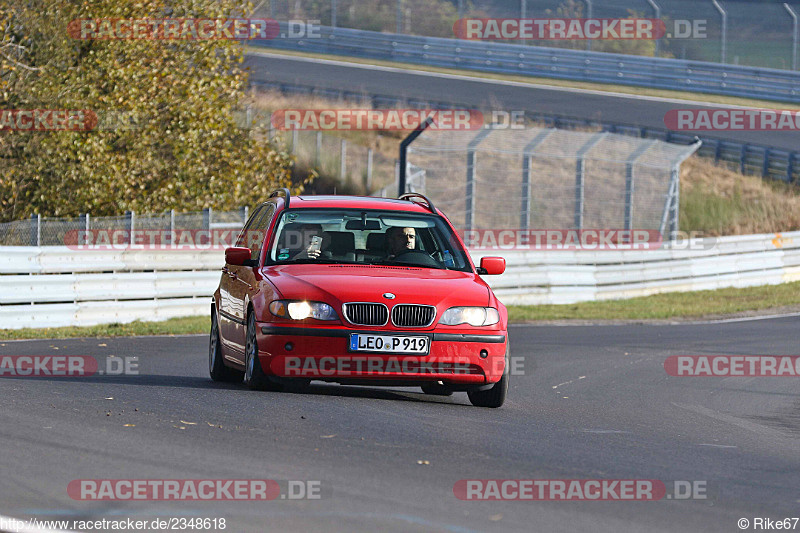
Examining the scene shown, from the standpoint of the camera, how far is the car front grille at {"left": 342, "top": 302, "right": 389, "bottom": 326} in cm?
905

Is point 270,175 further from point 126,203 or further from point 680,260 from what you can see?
point 680,260

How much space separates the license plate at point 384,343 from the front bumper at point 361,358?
0.10 ft

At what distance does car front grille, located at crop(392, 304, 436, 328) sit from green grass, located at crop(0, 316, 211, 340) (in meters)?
8.63

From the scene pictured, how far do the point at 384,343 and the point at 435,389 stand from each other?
4.19 ft

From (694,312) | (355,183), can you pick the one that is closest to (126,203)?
(355,183)

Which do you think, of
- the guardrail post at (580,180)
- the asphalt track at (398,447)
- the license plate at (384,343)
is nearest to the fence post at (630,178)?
the guardrail post at (580,180)

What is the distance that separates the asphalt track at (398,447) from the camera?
18.4 ft

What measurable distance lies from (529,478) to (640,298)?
19708 millimetres

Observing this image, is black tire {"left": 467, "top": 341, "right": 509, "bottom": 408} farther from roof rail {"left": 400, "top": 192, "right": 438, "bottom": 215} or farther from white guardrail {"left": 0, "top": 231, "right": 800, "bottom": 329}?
white guardrail {"left": 0, "top": 231, "right": 800, "bottom": 329}

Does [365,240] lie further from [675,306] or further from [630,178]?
[630,178]

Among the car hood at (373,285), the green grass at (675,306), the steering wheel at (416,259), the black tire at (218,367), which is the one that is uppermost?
the steering wheel at (416,259)

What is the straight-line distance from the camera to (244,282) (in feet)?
33.4

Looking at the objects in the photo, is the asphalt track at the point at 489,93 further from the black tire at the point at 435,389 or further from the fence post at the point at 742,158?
the black tire at the point at 435,389

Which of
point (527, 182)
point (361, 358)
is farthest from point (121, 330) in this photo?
point (527, 182)
